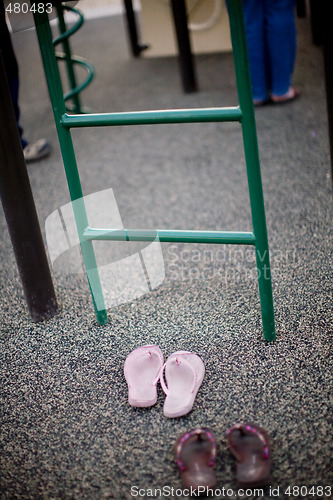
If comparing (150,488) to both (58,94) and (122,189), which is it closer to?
(58,94)

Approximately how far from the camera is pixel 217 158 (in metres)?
2.19

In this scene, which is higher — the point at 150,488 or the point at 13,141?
the point at 13,141

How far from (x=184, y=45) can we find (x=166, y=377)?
199cm

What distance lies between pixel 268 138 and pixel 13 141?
51.7 inches

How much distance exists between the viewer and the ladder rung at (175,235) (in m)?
1.15

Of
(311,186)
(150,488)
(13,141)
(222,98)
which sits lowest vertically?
(150,488)

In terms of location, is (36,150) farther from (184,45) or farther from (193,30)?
(193,30)

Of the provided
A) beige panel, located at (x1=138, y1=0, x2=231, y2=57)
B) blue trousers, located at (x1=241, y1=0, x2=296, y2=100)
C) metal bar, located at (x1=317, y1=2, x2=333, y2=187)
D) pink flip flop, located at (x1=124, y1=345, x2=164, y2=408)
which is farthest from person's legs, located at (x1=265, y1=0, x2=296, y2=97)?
pink flip flop, located at (x1=124, y1=345, x2=164, y2=408)

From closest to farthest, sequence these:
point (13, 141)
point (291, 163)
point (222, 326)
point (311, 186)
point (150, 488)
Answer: point (150, 488)
point (13, 141)
point (222, 326)
point (311, 186)
point (291, 163)

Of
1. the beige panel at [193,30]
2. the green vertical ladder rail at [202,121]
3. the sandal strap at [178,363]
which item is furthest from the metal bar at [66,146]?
the beige panel at [193,30]

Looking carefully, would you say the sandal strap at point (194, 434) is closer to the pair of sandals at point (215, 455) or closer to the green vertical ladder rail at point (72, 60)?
the pair of sandals at point (215, 455)

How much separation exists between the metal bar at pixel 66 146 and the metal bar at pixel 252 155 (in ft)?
1.25

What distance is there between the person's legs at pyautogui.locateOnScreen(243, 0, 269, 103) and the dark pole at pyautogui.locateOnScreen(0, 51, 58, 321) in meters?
1.48

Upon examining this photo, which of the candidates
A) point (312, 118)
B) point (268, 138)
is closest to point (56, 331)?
point (268, 138)
